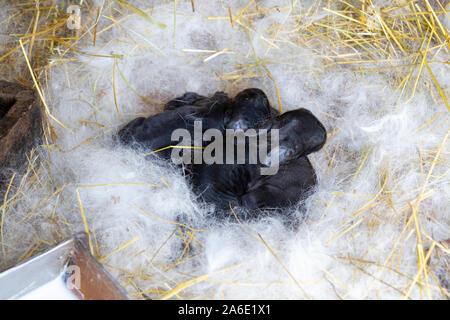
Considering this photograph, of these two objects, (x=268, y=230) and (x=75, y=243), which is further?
(x=268, y=230)

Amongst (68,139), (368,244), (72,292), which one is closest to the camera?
(72,292)

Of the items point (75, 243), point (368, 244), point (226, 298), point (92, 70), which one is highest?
point (92, 70)

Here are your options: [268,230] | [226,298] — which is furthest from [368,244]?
[226,298]

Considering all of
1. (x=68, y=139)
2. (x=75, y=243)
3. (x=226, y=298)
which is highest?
(x=68, y=139)

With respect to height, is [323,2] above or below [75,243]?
above

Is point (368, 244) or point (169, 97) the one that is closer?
point (368, 244)

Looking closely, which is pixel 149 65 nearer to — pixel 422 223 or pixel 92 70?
pixel 92 70
